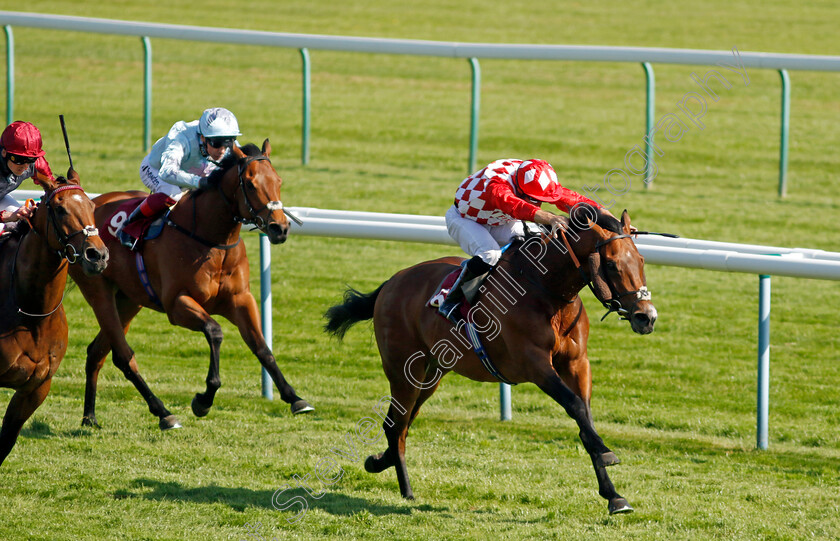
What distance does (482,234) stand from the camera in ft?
16.5

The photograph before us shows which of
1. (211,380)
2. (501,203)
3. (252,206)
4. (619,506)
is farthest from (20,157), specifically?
(619,506)

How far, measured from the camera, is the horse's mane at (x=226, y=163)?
573 centimetres

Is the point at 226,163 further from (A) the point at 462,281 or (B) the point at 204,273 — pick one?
(A) the point at 462,281

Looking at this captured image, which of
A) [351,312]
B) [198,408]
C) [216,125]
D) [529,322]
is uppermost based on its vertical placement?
[216,125]

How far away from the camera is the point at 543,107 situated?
49.4 feet

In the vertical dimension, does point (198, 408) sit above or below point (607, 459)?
below

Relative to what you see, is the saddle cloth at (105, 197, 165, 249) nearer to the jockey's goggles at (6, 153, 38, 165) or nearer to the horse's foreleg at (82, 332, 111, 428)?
the horse's foreleg at (82, 332, 111, 428)

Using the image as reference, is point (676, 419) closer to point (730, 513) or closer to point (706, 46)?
point (730, 513)

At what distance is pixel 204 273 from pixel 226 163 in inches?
24.4

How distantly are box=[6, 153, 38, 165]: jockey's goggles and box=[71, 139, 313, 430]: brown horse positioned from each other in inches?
42.8

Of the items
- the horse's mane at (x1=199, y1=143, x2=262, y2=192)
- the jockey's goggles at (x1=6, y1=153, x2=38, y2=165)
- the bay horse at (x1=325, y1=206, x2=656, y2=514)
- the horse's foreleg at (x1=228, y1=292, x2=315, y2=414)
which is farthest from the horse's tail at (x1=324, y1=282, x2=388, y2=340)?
the jockey's goggles at (x1=6, y1=153, x2=38, y2=165)

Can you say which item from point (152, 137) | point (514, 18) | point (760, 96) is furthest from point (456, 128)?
point (514, 18)

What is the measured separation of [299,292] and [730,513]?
473 centimetres

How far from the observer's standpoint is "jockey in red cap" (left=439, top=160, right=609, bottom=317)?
15.4ft
